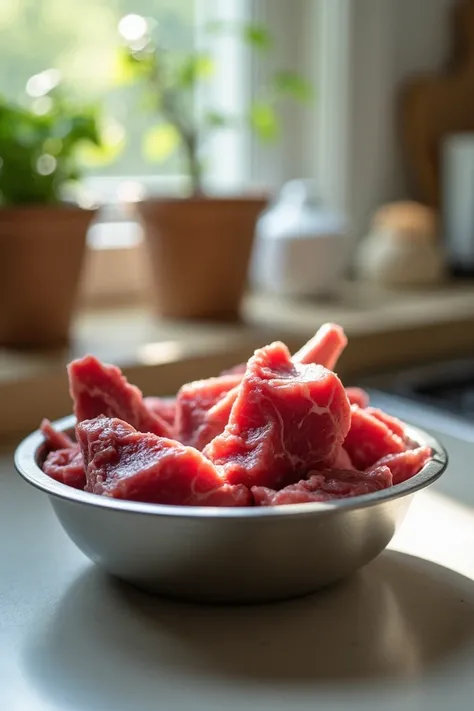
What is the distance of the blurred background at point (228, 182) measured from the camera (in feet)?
4.39

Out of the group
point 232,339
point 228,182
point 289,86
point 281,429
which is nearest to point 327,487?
point 281,429

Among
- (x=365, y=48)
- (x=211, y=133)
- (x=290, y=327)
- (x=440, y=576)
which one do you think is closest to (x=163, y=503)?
(x=440, y=576)

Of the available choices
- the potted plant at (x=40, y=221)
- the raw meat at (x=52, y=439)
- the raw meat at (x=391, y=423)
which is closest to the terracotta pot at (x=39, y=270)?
the potted plant at (x=40, y=221)

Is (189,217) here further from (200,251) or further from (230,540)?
(230,540)

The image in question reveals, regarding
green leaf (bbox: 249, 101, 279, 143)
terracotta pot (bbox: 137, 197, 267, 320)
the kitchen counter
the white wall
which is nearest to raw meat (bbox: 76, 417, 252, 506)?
the kitchen counter

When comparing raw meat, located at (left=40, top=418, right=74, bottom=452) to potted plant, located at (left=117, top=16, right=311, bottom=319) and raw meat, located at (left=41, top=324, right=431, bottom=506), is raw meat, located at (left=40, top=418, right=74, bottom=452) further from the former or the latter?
potted plant, located at (left=117, top=16, right=311, bottom=319)

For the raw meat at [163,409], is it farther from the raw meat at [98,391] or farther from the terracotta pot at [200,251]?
the terracotta pot at [200,251]

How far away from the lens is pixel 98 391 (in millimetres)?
824

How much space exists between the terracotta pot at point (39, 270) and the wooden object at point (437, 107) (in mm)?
888

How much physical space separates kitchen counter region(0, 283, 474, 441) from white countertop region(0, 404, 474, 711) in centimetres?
37

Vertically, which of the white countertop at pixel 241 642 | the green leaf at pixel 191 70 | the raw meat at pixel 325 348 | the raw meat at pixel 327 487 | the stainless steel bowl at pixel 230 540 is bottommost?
the white countertop at pixel 241 642

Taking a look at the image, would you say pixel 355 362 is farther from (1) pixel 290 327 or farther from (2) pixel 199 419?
(2) pixel 199 419

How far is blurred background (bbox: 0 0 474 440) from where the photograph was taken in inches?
52.7

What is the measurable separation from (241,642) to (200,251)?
0.91m
